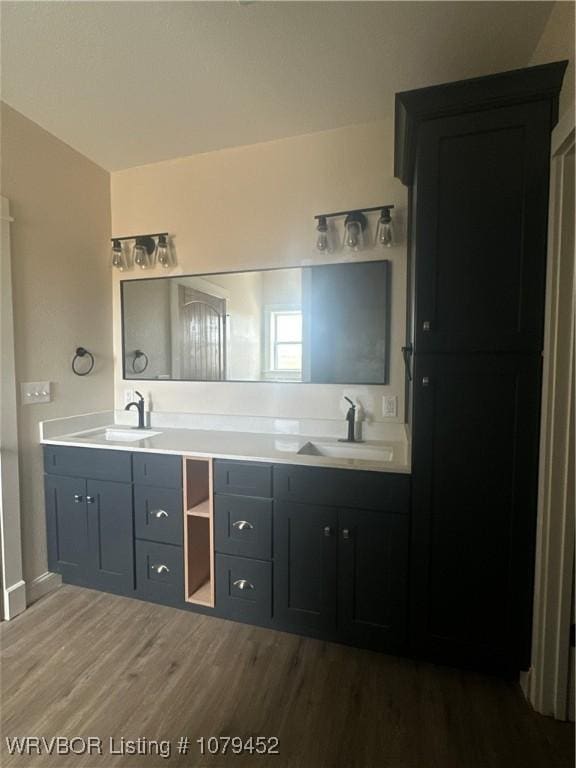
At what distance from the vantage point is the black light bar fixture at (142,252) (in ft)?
8.35

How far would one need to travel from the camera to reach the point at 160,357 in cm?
263

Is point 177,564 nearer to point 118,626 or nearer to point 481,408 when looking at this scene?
point 118,626

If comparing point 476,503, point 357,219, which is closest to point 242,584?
point 476,503

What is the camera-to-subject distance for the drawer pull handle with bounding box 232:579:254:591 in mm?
1886

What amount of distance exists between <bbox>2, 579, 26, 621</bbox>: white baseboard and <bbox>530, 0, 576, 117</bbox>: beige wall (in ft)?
10.4

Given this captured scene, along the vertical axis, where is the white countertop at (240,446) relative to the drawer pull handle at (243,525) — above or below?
above

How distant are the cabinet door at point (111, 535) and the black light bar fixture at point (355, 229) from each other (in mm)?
1764

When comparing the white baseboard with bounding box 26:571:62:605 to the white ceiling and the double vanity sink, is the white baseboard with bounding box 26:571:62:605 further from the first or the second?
the white ceiling

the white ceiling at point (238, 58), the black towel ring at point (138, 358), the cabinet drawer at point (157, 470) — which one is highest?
the white ceiling at point (238, 58)

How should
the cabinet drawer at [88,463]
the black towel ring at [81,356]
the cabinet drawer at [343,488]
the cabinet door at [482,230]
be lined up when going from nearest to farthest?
the cabinet door at [482,230], the cabinet drawer at [343,488], the cabinet drawer at [88,463], the black towel ring at [81,356]

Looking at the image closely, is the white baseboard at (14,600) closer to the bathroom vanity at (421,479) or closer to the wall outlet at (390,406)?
the bathroom vanity at (421,479)

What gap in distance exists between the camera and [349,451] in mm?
2098

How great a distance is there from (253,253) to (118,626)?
2180 mm

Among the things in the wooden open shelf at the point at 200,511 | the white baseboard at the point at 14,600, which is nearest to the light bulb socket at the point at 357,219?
the wooden open shelf at the point at 200,511
